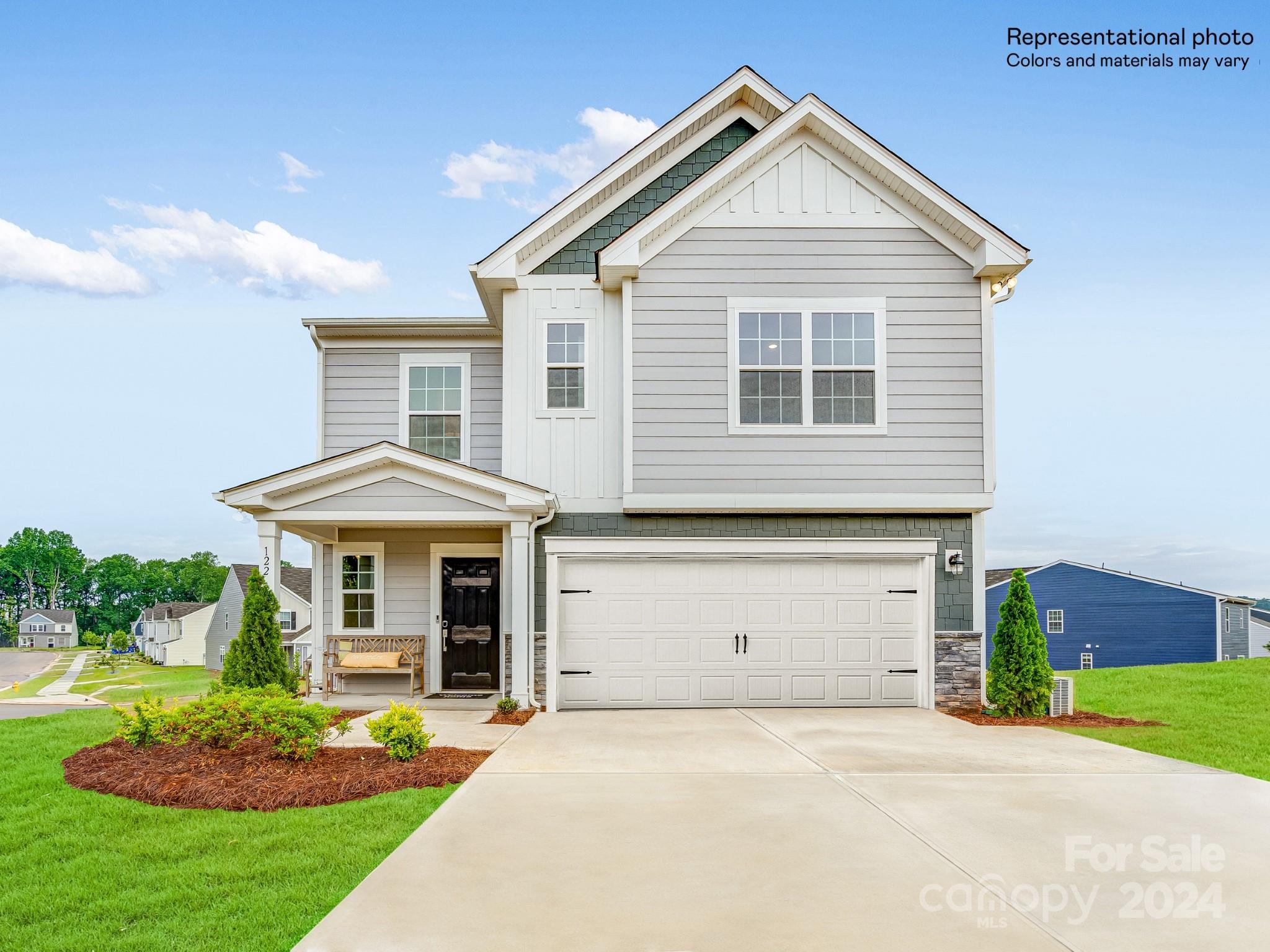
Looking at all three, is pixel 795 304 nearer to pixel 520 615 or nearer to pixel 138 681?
pixel 520 615

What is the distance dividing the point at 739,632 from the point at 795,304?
Result: 4.34m

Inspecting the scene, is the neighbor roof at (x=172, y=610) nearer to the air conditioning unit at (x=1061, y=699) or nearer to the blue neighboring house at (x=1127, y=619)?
the blue neighboring house at (x=1127, y=619)

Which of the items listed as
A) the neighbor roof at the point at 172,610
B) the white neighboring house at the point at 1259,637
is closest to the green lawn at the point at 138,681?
the neighbor roof at the point at 172,610

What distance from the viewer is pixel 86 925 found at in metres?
4.36

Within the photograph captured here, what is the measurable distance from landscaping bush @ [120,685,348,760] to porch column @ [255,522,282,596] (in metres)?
2.62

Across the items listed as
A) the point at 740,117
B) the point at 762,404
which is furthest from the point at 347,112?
the point at 762,404

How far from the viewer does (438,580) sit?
13648 mm

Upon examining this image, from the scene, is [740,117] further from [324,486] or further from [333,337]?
[324,486]

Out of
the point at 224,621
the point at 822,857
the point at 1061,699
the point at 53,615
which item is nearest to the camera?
the point at 822,857

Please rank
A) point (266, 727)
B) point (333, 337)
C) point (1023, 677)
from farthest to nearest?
point (333, 337), point (1023, 677), point (266, 727)

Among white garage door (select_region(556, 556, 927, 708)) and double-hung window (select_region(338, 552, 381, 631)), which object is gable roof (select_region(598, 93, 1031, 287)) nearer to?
white garage door (select_region(556, 556, 927, 708))

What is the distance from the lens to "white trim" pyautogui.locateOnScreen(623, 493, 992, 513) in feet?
37.9

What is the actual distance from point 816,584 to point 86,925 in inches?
358

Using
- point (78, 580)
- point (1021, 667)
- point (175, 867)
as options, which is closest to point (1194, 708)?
point (1021, 667)
